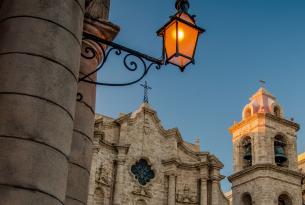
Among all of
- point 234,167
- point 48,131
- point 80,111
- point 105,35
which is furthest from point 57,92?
point 234,167

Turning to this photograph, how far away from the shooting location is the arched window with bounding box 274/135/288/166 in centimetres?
3453

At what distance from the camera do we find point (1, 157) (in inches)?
177

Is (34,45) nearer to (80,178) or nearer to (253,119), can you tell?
(80,178)

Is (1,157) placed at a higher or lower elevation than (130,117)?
lower

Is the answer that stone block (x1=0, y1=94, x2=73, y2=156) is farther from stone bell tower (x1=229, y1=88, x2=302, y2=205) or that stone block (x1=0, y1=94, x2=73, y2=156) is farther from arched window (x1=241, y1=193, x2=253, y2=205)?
arched window (x1=241, y1=193, x2=253, y2=205)

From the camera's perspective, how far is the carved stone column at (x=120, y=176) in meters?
26.4

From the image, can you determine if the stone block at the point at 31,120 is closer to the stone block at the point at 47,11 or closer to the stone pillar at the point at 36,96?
the stone pillar at the point at 36,96

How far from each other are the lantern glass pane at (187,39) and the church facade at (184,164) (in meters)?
19.2

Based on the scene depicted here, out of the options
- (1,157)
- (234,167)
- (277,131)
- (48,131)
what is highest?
(277,131)

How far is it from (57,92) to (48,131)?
41cm

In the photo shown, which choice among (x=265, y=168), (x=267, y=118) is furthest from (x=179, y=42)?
(x=267, y=118)

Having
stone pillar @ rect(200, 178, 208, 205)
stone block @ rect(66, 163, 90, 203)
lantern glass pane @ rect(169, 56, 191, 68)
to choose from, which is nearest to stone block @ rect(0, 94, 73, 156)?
stone block @ rect(66, 163, 90, 203)

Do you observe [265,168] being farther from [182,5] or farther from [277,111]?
[182,5]

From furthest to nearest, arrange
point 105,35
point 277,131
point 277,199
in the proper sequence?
point 277,131 < point 277,199 < point 105,35
